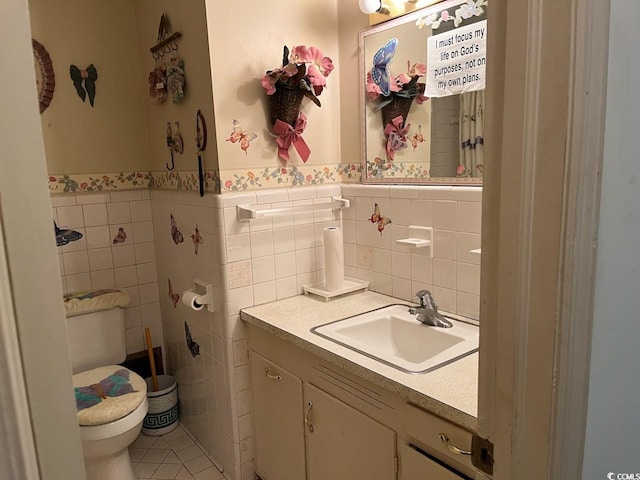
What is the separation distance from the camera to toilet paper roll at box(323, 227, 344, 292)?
6.63ft

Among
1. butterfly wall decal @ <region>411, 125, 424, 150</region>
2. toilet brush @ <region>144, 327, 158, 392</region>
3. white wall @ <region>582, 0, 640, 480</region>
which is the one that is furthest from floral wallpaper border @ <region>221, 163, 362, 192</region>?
white wall @ <region>582, 0, 640, 480</region>

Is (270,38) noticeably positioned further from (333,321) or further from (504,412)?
(504,412)

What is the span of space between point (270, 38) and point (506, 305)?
1.62 metres

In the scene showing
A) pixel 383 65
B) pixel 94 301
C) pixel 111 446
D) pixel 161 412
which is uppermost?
pixel 383 65

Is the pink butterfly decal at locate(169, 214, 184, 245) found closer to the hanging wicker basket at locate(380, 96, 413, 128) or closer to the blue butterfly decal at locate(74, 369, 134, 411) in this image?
the blue butterfly decal at locate(74, 369, 134, 411)

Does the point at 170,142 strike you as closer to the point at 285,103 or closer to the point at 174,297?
the point at 285,103

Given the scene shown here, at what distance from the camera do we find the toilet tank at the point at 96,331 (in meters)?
2.17

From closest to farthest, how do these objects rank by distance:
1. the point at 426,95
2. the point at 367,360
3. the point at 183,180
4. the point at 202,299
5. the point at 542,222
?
the point at 542,222
the point at 367,360
the point at 426,95
the point at 202,299
the point at 183,180

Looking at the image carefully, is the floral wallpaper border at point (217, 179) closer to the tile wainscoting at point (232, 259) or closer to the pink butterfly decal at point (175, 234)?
the tile wainscoting at point (232, 259)

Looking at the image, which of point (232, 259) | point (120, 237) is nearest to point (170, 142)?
point (120, 237)

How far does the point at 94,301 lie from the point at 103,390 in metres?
0.42

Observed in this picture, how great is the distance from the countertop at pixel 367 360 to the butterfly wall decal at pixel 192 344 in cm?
46

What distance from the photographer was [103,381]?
2.07 meters

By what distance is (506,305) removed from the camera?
25.7 inches
